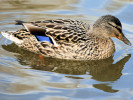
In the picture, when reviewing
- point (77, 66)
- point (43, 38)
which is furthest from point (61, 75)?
point (43, 38)

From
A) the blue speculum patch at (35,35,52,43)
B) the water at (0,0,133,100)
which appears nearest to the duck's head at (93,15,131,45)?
the water at (0,0,133,100)

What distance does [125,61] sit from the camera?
27.0 ft

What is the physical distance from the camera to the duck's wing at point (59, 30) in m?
8.03

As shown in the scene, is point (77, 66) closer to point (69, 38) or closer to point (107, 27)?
point (69, 38)

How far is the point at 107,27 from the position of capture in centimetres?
838

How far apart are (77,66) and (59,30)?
1.10 meters

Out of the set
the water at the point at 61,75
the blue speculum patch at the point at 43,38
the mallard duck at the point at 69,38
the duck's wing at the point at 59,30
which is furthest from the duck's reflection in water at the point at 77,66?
the duck's wing at the point at 59,30

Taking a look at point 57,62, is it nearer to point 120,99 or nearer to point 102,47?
point 102,47

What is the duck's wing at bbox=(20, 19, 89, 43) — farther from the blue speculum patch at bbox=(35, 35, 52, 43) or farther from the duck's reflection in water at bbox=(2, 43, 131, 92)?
the duck's reflection in water at bbox=(2, 43, 131, 92)

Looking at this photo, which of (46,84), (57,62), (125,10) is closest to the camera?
(46,84)

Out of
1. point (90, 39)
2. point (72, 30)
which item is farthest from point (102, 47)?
point (72, 30)

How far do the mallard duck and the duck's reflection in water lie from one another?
17cm

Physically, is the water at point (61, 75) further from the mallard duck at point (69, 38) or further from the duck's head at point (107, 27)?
the duck's head at point (107, 27)

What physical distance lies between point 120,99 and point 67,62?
85.6 inches
